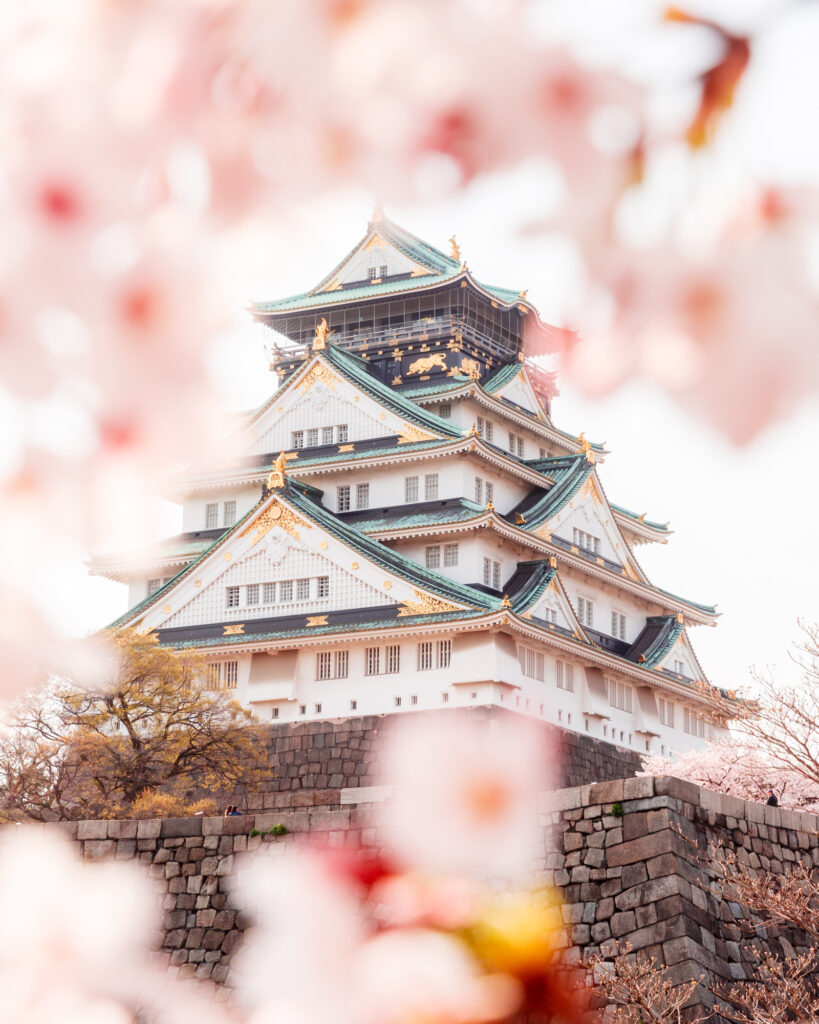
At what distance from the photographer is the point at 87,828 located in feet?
66.3

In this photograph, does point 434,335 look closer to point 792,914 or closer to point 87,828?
point 87,828

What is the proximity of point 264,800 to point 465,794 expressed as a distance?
59.5 ft

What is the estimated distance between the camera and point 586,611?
4497cm

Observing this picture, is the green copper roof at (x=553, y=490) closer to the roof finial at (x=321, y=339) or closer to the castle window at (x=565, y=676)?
the castle window at (x=565, y=676)

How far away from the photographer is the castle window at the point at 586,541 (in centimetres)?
4484

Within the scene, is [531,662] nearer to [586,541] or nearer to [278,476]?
[586,541]

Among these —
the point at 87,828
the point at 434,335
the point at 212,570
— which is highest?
the point at 434,335

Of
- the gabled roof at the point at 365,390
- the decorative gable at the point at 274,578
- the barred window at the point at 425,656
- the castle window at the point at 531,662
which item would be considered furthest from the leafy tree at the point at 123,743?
the gabled roof at the point at 365,390

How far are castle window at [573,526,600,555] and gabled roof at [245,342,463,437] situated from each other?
5.62m

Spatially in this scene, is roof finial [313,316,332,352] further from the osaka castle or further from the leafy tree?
the leafy tree

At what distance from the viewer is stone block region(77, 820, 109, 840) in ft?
66.0

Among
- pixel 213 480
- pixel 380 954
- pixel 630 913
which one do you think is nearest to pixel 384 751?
pixel 213 480

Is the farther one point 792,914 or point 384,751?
point 384,751

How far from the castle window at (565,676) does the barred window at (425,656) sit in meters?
4.33
